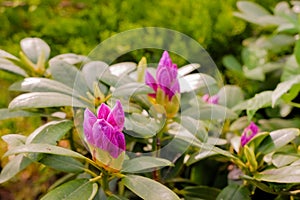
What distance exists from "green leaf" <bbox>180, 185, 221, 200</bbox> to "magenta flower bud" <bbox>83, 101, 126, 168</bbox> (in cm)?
31

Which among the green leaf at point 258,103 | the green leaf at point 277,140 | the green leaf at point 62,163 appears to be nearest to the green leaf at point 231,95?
the green leaf at point 258,103

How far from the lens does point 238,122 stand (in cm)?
126

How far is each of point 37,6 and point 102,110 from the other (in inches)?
50.2

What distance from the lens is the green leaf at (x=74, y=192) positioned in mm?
811

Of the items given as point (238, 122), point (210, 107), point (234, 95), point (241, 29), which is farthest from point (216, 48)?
point (210, 107)

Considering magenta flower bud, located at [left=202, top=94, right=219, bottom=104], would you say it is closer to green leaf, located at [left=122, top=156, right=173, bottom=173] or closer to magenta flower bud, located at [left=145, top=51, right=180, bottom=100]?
magenta flower bud, located at [left=145, top=51, right=180, bottom=100]

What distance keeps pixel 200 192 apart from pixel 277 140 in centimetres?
21

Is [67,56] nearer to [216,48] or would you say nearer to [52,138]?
[52,138]

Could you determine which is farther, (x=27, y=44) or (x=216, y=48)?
(x=216, y=48)

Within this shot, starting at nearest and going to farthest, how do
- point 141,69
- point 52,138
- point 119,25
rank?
1. point 52,138
2. point 141,69
3. point 119,25

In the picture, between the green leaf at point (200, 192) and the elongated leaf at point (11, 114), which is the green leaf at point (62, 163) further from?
the green leaf at point (200, 192)

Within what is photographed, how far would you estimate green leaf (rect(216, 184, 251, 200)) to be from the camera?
994 mm

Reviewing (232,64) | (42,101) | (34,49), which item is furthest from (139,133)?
(232,64)

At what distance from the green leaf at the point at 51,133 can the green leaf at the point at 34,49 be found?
27 centimetres
